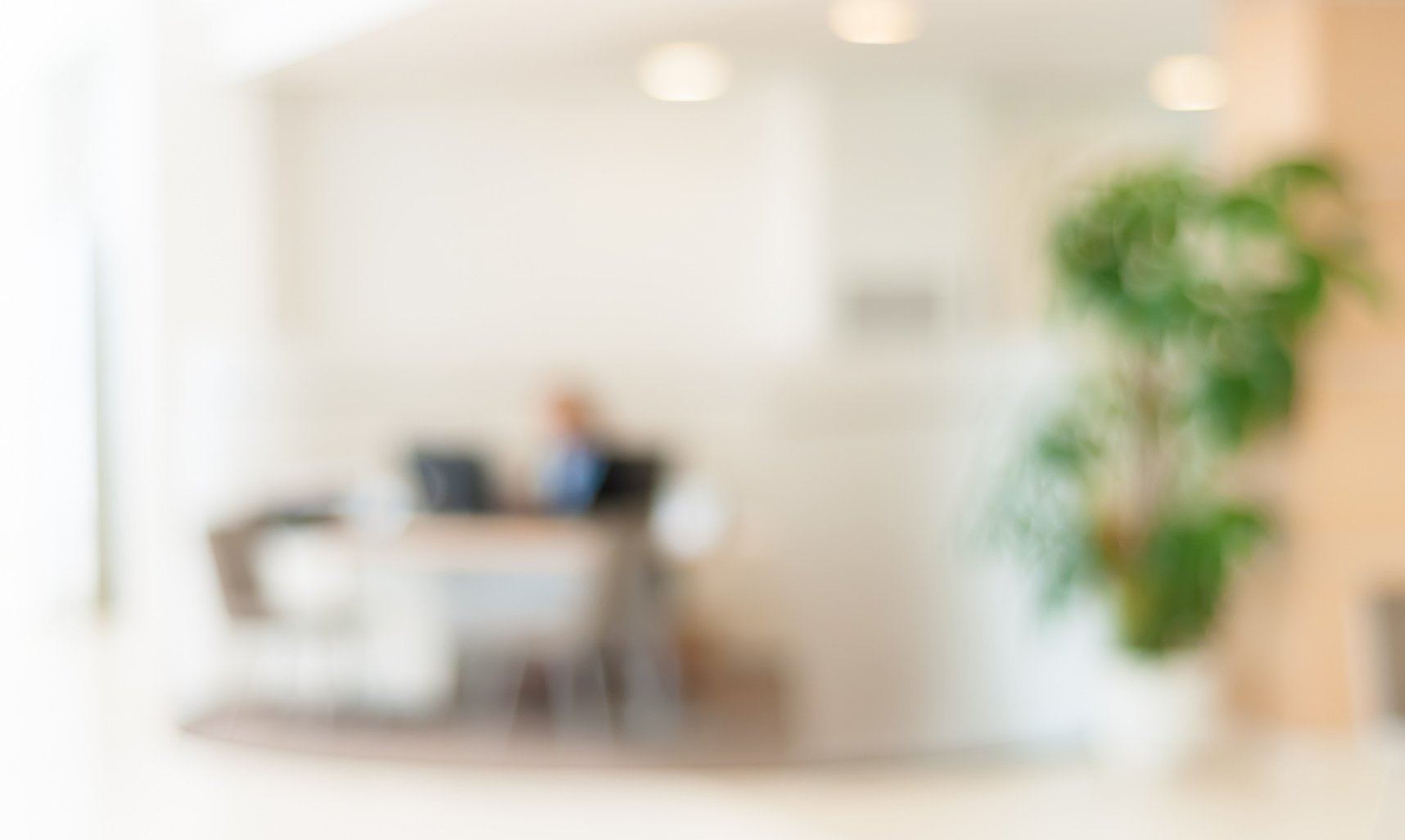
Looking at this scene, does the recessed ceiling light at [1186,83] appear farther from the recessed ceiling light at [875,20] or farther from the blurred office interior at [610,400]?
the recessed ceiling light at [875,20]

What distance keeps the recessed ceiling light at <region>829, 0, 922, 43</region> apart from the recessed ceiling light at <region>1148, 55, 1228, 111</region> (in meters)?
1.39

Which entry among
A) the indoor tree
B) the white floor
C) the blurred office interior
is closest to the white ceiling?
the blurred office interior

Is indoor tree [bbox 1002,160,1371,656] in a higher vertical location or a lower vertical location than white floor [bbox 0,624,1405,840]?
higher

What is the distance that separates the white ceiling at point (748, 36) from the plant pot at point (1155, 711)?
234cm

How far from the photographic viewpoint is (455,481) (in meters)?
6.12

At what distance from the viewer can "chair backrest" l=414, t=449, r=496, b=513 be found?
20.0 feet

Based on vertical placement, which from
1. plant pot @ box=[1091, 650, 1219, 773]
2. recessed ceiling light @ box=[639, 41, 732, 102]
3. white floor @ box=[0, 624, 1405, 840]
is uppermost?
recessed ceiling light @ box=[639, 41, 732, 102]

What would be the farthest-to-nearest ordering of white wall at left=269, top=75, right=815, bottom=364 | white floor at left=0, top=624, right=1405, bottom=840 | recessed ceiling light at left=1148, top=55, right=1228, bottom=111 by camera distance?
white wall at left=269, top=75, right=815, bottom=364
recessed ceiling light at left=1148, top=55, right=1228, bottom=111
white floor at left=0, top=624, right=1405, bottom=840

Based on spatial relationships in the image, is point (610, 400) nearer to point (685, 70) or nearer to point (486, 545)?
point (685, 70)

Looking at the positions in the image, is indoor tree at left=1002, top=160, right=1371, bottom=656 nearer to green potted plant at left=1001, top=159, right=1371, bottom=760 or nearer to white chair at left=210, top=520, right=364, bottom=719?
green potted plant at left=1001, top=159, right=1371, bottom=760

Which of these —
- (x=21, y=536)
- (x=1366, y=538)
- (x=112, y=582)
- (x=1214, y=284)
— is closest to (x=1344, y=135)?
(x=1214, y=284)

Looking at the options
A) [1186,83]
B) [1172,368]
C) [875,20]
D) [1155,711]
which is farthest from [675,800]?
[1186,83]

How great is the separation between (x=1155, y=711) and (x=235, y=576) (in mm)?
3578

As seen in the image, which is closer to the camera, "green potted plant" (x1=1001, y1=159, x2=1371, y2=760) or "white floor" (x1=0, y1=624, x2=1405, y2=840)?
"white floor" (x1=0, y1=624, x2=1405, y2=840)
